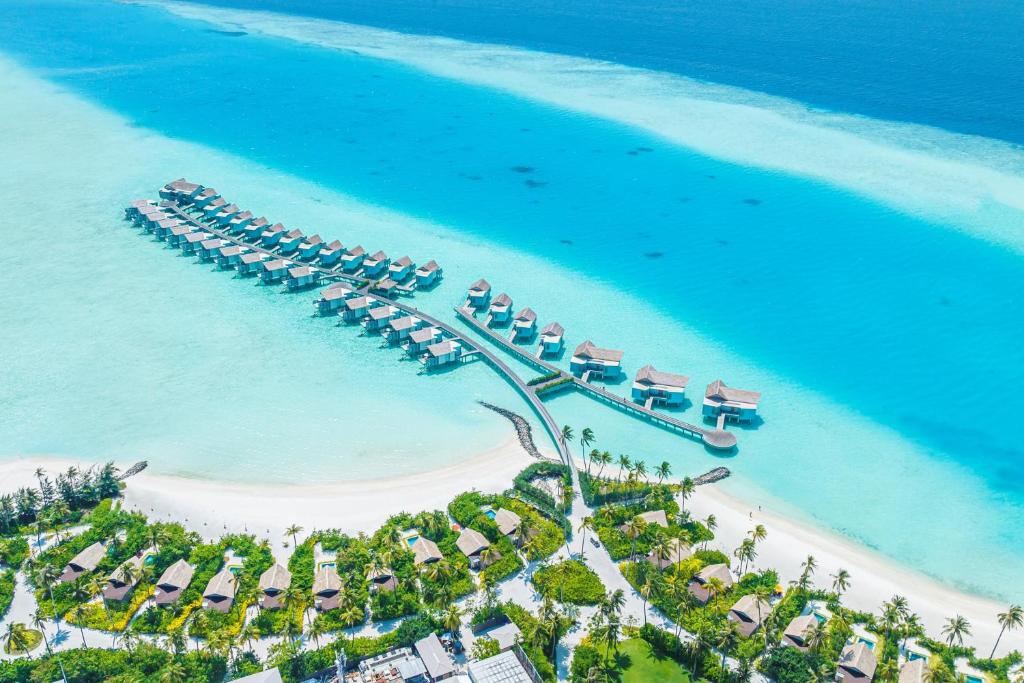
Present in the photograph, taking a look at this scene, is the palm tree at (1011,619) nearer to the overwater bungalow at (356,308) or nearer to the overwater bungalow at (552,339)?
the overwater bungalow at (552,339)

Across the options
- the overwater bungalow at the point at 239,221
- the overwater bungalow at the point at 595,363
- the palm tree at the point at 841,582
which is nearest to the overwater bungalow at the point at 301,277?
the overwater bungalow at the point at 239,221

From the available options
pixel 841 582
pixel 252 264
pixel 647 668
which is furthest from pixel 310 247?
pixel 841 582

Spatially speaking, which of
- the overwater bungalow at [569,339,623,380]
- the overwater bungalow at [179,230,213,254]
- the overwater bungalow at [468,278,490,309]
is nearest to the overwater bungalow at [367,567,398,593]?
the overwater bungalow at [569,339,623,380]

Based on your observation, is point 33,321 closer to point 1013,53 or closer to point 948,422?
point 948,422

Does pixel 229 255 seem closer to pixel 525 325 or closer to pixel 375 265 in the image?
pixel 375 265

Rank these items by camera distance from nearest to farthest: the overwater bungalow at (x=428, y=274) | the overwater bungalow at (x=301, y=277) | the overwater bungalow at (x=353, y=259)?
the overwater bungalow at (x=301, y=277) → the overwater bungalow at (x=428, y=274) → the overwater bungalow at (x=353, y=259)

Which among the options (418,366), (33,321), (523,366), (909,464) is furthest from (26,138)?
(909,464)

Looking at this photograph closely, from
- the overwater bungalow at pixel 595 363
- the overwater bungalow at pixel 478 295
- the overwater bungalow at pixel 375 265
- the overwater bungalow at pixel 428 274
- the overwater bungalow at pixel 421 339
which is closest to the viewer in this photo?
the overwater bungalow at pixel 595 363

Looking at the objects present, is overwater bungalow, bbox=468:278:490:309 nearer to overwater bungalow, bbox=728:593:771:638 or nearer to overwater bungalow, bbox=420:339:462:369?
overwater bungalow, bbox=420:339:462:369
